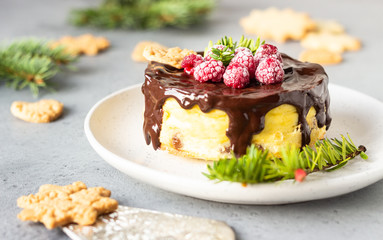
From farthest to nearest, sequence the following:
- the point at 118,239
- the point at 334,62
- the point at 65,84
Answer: the point at 334,62
the point at 65,84
the point at 118,239

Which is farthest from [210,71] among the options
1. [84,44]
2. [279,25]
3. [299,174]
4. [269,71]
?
[279,25]

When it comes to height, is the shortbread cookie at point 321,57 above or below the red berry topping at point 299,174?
below

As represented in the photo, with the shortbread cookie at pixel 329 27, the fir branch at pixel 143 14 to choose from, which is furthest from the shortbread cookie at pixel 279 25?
the fir branch at pixel 143 14

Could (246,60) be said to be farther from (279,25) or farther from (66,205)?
(279,25)

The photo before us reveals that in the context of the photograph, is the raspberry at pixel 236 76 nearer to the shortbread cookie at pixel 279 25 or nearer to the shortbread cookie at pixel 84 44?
the shortbread cookie at pixel 84 44

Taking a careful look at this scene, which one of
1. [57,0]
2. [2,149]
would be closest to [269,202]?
[2,149]

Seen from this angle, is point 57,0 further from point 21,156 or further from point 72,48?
point 21,156
